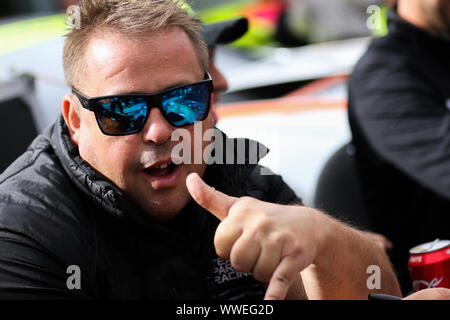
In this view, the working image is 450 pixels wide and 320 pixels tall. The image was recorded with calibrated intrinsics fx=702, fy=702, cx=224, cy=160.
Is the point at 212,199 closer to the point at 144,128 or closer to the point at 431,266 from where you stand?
the point at 144,128

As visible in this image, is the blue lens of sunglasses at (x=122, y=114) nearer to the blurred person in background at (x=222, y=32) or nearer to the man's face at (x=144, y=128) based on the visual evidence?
the man's face at (x=144, y=128)

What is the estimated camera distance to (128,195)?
183 centimetres

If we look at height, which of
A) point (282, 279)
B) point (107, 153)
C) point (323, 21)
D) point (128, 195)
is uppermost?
point (323, 21)

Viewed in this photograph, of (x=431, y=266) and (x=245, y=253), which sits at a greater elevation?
(x=245, y=253)

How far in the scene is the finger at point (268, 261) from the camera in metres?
1.33

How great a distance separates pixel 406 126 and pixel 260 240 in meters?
1.78

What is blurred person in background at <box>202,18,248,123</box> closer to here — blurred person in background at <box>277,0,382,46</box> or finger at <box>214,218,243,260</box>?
finger at <box>214,218,243,260</box>

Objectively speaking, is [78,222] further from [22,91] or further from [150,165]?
[22,91]

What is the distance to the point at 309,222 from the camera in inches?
57.7

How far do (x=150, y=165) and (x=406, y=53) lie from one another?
1787 mm

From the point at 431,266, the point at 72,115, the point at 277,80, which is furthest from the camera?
the point at 277,80

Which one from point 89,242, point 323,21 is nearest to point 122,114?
point 89,242

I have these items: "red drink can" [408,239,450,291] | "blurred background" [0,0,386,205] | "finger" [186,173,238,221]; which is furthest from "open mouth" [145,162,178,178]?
"red drink can" [408,239,450,291]

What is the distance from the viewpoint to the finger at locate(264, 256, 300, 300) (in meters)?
1.29
